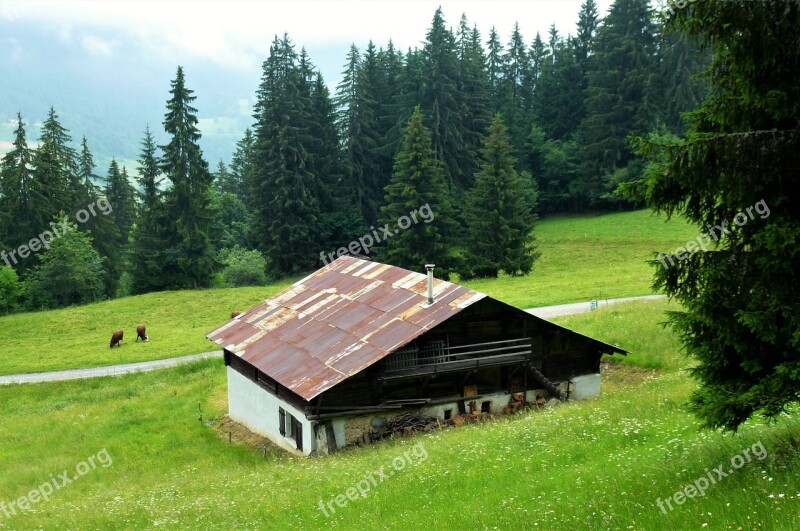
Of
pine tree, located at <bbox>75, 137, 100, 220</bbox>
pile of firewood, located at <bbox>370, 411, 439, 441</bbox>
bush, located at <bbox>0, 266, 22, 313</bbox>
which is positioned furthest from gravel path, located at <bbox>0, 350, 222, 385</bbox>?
pine tree, located at <bbox>75, 137, 100, 220</bbox>

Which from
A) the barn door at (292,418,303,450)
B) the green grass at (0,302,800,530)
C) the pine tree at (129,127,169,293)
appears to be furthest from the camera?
the pine tree at (129,127,169,293)

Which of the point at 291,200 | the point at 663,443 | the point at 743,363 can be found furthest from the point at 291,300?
the point at 291,200

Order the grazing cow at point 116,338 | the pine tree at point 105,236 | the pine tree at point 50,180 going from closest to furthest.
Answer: the grazing cow at point 116,338 < the pine tree at point 50,180 < the pine tree at point 105,236

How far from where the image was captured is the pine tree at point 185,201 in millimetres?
66188

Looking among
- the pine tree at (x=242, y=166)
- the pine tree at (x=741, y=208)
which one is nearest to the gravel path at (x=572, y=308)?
the pine tree at (x=741, y=208)

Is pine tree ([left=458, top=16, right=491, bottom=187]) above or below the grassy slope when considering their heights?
above

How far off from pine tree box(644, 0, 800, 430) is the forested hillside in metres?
46.3

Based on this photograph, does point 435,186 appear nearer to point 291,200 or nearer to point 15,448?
→ point 291,200

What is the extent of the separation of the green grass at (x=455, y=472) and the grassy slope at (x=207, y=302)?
11430mm

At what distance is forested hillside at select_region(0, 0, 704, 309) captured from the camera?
60312 millimetres

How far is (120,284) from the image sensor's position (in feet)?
253

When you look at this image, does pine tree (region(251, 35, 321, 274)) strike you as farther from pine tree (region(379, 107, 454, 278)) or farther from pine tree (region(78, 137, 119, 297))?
pine tree (region(78, 137, 119, 297))

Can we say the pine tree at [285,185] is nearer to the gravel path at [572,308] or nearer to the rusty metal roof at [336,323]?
the gravel path at [572,308]

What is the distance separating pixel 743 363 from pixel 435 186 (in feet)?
168
